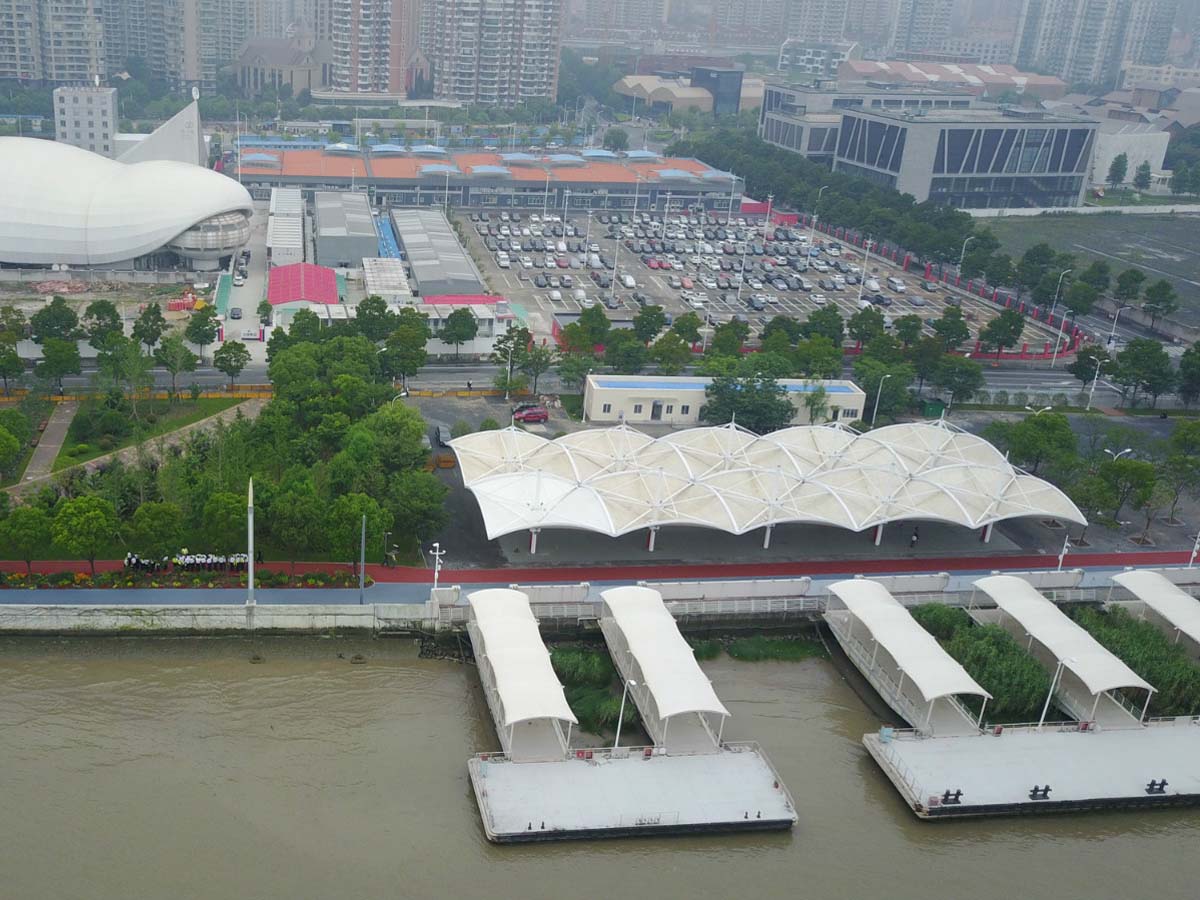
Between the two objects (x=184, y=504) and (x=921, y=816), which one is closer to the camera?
(x=921, y=816)

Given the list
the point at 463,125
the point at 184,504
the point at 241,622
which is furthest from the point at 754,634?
the point at 463,125

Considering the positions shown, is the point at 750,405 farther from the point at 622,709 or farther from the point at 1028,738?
the point at 622,709

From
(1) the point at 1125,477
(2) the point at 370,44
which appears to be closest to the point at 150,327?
(1) the point at 1125,477

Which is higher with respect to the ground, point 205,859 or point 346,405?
point 346,405

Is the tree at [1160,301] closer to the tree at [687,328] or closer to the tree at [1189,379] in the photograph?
the tree at [1189,379]

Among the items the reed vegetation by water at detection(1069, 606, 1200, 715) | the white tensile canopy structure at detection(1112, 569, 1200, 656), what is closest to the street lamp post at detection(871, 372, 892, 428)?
the white tensile canopy structure at detection(1112, 569, 1200, 656)

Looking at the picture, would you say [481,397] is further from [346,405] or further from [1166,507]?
[1166,507]
